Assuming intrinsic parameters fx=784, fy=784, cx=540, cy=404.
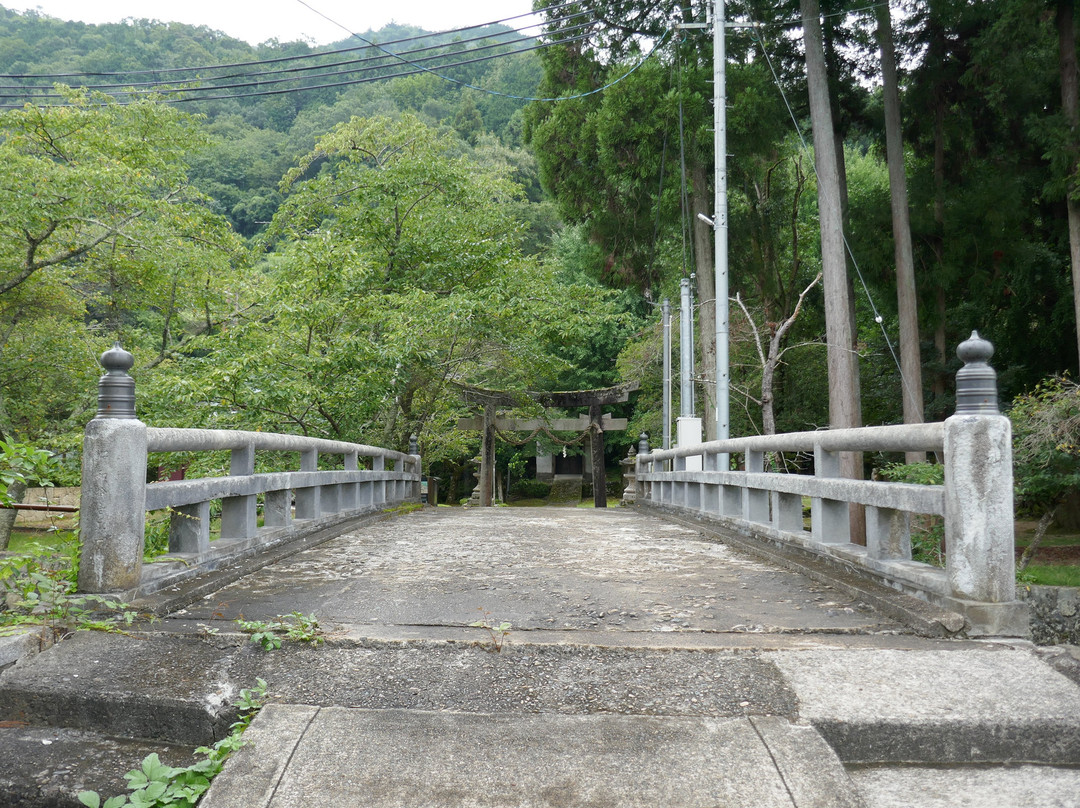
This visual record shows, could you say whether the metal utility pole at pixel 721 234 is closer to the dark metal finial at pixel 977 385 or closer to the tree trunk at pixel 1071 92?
the tree trunk at pixel 1071 92

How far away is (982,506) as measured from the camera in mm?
2895

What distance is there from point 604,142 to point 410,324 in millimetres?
6492

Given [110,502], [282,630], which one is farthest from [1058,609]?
[110,502]

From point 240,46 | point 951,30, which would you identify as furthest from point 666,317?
point 240,46

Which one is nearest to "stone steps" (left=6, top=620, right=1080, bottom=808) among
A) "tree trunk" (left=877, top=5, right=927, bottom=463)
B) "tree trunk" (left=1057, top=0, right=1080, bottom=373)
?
"tree trunk" (left=1057, top=0, right=1080, bottom=373)

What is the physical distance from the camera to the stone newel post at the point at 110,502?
10.4 feet

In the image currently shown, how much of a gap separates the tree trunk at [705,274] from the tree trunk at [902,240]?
338 cm

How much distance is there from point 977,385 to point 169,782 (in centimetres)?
303

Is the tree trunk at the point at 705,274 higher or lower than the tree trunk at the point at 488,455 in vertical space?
higher

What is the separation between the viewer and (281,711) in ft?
7.47

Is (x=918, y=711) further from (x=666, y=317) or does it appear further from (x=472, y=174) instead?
(x=472, y=174)

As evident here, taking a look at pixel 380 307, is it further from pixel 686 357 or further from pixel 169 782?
pixel 169 782

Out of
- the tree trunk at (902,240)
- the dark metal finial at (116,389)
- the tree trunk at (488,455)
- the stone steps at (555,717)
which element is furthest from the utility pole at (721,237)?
the tree trunk at (488,455)

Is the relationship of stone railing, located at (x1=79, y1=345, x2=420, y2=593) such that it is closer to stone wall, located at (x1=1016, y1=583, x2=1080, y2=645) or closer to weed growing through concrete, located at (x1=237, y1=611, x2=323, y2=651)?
weed growing through concrete, located at (x1=237, y1=611, x2=323, y2=651)
